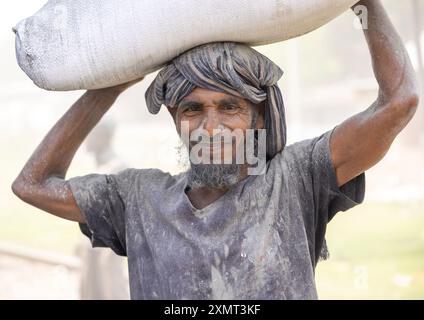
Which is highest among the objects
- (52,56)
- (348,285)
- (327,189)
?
(52,56)

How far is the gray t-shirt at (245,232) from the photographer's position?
8.72ft

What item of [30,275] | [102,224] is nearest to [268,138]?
[102,224]

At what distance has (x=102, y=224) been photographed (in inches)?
116

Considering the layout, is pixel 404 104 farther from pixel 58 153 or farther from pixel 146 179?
pixel 58 153

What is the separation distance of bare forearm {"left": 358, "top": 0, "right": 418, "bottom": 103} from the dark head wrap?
1.06 ft

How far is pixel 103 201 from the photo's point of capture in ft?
9.58

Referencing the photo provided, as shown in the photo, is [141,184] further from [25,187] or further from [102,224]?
[25,187]

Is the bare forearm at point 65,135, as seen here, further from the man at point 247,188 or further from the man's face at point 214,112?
the man's face at point 214,112

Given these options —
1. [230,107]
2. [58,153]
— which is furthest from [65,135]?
[230,107]

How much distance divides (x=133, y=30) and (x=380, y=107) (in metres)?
0.77

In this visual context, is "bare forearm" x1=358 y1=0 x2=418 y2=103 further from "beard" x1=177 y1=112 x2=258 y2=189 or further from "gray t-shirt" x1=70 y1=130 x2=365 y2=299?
"beard" x1=177 y1=112 x2=258 y2=189

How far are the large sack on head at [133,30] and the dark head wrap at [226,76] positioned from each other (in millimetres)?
33

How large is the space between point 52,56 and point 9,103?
922 cm

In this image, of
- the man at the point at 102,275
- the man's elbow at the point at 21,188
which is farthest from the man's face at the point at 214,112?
the man at the point at 102,275
